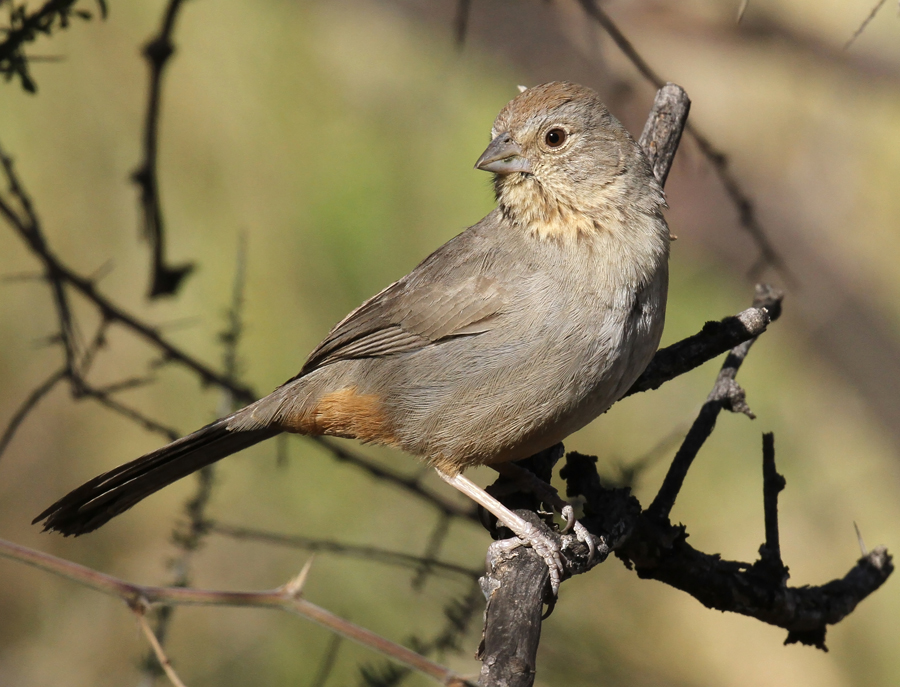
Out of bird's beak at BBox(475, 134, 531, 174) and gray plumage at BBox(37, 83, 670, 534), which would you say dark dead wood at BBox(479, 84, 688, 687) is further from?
bird's beak at BBox(475, 134, 531, 174)

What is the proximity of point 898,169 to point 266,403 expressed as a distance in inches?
236

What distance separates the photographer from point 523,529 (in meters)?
3.19

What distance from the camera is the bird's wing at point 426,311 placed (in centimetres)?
347

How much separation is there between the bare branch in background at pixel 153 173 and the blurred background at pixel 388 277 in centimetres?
92

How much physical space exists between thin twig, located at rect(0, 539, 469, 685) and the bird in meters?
1.47

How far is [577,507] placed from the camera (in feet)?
11.8

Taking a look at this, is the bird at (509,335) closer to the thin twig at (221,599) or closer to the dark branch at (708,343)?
the dark branch at (708,343)

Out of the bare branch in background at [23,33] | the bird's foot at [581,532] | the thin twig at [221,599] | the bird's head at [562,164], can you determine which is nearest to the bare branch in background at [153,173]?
the bare branch in background at [23,33]

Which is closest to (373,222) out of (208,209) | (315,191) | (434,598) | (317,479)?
(315,191)

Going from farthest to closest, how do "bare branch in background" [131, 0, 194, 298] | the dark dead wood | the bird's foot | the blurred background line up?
1. the blurred background
2. "bare branch in background" [131, 0, 194, 298]
3. the bird's foot
4. the dark dead wood

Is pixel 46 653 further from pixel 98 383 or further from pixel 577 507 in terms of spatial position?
pixel 577 507

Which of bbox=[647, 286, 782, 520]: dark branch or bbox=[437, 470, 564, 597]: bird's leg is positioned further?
bbox=[647, 286, 782, 520]: dark branch

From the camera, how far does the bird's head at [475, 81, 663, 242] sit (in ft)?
11.3

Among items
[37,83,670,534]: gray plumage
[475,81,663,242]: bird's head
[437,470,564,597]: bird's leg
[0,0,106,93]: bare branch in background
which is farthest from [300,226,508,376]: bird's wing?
[0,0,106,93]: bare branch in background
